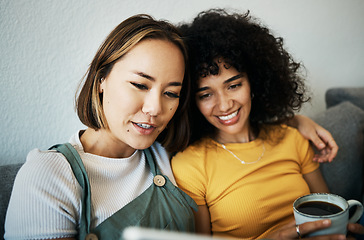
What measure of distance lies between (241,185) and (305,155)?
34 centimetres

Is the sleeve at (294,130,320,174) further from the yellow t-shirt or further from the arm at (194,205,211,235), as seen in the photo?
the arm at (194,205,211,235)

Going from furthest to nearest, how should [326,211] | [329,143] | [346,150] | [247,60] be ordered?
[346,150]
[329,143]
[247,60]
[326,211]

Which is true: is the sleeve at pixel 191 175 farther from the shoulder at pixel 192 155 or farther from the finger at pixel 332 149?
the finger at pixel 332 149

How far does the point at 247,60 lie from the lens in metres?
1.18

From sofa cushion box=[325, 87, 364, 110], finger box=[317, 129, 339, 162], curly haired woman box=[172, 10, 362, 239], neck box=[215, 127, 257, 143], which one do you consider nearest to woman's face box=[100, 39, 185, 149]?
curly haired woman box=[172, 10, 362, 239]

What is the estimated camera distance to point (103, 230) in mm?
827

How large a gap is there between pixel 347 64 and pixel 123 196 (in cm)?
175

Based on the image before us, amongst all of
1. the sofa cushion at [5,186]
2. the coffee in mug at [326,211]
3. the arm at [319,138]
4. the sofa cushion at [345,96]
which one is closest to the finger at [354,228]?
the coffee in mug at [326,211]

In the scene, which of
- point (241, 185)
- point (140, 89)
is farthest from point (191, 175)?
point (140, 89)

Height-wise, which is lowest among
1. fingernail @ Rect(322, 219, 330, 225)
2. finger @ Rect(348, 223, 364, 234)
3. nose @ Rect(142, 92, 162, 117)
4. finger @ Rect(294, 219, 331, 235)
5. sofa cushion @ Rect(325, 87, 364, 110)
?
finger @ Rect(348, 223, 364, 234)

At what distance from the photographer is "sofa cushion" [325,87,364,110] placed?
175cm

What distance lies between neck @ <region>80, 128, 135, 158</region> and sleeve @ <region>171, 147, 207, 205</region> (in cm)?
25

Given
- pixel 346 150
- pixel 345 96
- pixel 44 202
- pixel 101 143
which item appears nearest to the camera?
pixel 44 202

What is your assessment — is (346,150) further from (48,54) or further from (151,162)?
(48,54)
